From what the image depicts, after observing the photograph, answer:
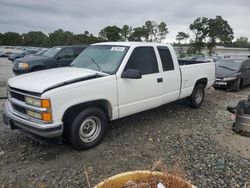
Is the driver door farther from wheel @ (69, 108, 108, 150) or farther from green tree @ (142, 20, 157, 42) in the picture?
green tree @ (142, 20, 157, 42)

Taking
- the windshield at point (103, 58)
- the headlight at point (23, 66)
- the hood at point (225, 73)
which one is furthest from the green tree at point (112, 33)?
the windshield at point (103, 58)

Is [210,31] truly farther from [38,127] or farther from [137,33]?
[38,127]

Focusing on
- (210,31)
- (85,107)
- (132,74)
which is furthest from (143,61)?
(210,31)

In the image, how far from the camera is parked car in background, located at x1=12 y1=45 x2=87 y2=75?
1095 centimetres

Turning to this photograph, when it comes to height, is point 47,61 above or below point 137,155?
above

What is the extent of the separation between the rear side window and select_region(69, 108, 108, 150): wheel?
6.80 feet

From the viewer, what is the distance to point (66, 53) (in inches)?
486

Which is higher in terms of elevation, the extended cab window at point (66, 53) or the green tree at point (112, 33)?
the green tree at point (112, 33)

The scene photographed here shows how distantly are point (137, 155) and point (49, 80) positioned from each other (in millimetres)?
1925

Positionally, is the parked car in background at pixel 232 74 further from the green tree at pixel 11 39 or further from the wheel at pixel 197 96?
the green tree at pixel 11 39

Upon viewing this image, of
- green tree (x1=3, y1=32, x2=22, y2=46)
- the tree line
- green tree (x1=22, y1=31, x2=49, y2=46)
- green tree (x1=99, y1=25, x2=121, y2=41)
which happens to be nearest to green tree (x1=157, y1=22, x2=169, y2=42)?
the tree line

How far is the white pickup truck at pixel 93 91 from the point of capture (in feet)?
12.5

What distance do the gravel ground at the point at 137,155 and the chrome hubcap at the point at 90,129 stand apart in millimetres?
224

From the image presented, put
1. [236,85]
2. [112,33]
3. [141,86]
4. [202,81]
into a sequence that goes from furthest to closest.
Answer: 1. [112,33]
2. [236,85]
3. [202,81]
4. [141,86]
